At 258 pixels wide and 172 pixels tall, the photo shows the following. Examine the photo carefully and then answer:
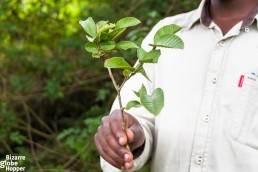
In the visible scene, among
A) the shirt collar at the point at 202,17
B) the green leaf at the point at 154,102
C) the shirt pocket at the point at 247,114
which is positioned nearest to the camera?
the green leaf at the point at 154,102

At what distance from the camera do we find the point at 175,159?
1.56 m

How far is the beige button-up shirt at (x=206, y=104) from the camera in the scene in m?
1.47

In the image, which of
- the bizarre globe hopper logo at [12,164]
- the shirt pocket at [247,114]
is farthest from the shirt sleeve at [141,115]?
the bizarre globe hopper logo at [12,164]

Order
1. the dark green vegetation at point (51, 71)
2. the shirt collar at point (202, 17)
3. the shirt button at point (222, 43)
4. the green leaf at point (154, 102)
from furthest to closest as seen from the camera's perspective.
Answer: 1. the dark green vegetation at point (51, 71)
2. the shirt collar at point (202, 17)
3. the shirt button at point (222, 43)
4. the green leaf at point (154, 102)

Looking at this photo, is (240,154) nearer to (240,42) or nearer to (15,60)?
(240,42)

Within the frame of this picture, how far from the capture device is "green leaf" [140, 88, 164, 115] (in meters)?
1.10

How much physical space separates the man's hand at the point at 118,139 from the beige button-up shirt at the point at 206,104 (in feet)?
0.36

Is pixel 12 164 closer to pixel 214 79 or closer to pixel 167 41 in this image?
pixel 214 79

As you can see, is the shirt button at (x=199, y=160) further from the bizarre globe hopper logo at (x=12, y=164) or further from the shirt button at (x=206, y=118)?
the bizarre globe hopper logo at (x=12, y=164)

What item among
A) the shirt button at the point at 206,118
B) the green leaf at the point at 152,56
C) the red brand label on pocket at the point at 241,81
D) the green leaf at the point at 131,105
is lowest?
the shirt button at the point at 206,118

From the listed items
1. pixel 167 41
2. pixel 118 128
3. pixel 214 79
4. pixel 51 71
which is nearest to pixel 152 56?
pixel 167 41

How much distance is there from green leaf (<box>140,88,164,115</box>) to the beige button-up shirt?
41 centimetres

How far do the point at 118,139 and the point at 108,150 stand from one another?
75mm

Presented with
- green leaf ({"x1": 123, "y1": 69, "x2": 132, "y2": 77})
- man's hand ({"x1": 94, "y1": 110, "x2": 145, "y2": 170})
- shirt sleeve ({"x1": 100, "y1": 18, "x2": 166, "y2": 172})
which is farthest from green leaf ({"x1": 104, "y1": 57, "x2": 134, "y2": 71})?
shirt sleeve ({"x1": 100, "y1": 18, "x2": 166, "y2": 172})
